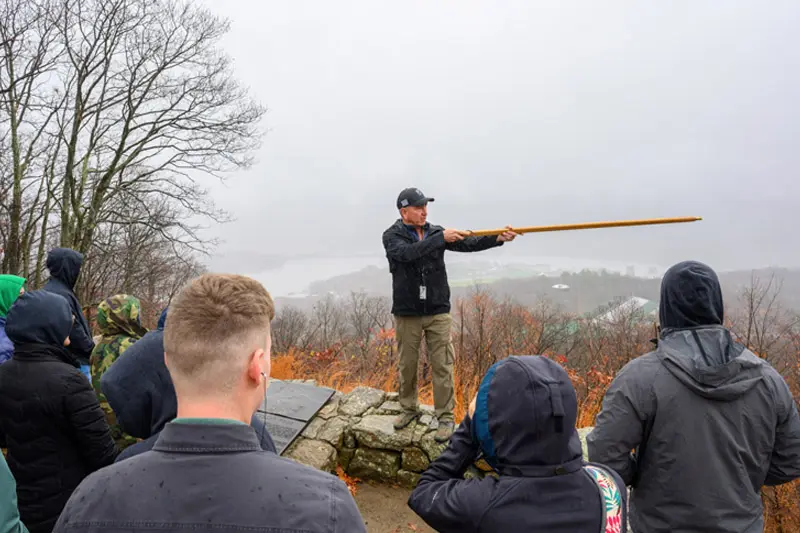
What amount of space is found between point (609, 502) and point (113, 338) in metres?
3.08

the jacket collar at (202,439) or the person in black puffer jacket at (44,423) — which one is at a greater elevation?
the jacket collar at (202,439)

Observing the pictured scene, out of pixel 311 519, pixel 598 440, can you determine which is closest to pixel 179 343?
pixel 311 519

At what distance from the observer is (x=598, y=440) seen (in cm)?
186

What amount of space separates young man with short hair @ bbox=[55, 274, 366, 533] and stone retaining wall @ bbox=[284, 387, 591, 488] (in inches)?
129

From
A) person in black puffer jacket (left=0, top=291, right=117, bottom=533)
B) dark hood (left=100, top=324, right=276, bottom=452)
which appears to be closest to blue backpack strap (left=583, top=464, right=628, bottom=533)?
dark hood (left=100, top=324, right=276, bottom=452)

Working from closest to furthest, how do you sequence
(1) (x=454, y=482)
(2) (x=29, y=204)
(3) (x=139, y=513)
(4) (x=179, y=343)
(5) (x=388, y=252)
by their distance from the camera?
(3) (x=139, y=513), (4) (x=179, y=343), (1) (x=454, y=482), (5) (x=388, y=252), (2) (x=29, y=204)

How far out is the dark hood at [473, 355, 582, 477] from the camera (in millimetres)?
1297

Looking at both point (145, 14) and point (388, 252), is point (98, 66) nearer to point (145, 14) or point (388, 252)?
point (145, 14)

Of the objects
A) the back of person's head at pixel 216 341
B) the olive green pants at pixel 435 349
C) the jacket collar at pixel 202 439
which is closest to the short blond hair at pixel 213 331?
the back of person's head at pixel 216 341

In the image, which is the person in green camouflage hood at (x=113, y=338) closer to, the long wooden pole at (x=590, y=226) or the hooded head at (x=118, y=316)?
the hooded head at (x=118, y=316)

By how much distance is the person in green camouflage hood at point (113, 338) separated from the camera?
288 cm

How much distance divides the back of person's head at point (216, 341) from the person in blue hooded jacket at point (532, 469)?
0.72 metres

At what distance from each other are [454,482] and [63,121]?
678 inches

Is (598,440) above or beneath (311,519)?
beneath
